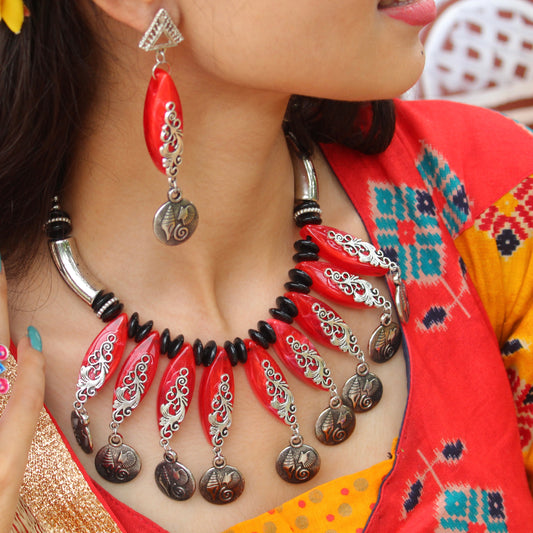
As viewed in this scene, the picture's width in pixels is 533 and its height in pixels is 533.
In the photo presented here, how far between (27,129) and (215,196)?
0.89 feet

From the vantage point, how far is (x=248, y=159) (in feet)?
3.26

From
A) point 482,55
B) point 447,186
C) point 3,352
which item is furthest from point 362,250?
point 482,55

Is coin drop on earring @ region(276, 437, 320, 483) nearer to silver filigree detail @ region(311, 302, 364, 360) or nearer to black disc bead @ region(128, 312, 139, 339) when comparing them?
silver filigree detail @ region(311, 302, 364, 360)

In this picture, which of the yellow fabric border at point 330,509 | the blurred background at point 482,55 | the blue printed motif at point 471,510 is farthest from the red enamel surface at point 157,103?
the blurred background at point 482,55

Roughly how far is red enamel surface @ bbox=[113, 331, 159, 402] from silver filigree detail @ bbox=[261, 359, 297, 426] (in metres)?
0.16

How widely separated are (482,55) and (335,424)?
4.85 ft

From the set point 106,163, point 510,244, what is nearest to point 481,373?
point 510,244

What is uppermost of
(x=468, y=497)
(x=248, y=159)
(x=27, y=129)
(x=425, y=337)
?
(x=27, y=129)

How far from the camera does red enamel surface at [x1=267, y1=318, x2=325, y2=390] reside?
40.4 inches

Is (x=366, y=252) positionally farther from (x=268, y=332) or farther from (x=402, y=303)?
(x=268, y=332)

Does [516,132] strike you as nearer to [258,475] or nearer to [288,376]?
[288,376]

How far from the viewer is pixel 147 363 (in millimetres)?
961

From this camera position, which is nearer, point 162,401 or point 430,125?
point 162,401

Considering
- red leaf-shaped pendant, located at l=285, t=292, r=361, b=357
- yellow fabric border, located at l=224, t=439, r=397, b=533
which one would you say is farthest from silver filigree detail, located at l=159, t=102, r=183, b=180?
yellow fabric border, located at l=224, t=439, r=397, b=533
